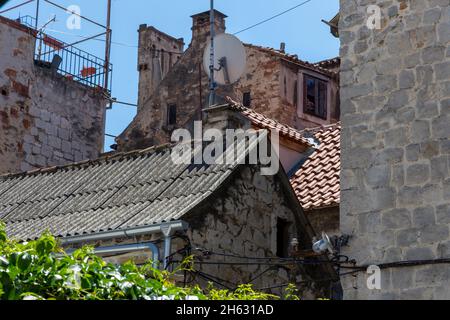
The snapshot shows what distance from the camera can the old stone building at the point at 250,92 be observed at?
28234 mm

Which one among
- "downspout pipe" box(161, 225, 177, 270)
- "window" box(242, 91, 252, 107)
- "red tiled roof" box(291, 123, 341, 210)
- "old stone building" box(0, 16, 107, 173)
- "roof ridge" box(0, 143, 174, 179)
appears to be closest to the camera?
"downspout pipe" box(161, 225, 177, 270)

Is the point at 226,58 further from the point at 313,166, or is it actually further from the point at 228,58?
the point at 313,166

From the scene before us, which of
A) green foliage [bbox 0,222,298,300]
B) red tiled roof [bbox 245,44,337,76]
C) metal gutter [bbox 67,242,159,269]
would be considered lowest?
green foliage [bbox 0,222,298,300]

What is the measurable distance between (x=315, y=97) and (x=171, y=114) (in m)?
3.57

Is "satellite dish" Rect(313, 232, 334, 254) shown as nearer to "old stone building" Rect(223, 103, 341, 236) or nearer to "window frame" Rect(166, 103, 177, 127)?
"old stone building" Rect(223, 103, 341, 236)

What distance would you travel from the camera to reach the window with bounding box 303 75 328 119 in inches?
1140

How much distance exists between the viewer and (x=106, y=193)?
17.6m

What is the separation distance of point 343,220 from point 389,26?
7.27ft

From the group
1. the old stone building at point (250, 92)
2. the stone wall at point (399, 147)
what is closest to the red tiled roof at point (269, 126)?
the stone wall at point (399, 147)

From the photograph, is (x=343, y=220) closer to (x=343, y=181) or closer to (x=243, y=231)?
(x=343, y=181)

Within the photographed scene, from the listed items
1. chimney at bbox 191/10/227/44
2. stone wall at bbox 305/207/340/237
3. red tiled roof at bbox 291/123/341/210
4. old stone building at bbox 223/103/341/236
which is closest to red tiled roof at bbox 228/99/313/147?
old stone building at bbox 223/103/341/236

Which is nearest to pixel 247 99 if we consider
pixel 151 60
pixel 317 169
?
pixel 151 60

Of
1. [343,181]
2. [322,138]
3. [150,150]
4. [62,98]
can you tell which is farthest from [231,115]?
[62,98]

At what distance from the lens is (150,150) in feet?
61.7
